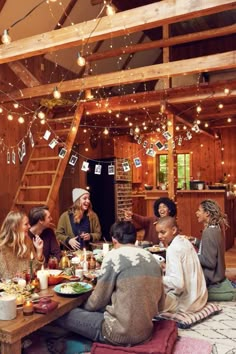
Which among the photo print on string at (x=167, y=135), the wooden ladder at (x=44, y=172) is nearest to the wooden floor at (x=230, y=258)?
the photo print on string at (x=167, y=135)

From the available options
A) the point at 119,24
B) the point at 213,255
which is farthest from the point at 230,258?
the point at 119,24

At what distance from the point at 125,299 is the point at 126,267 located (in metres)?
0.20

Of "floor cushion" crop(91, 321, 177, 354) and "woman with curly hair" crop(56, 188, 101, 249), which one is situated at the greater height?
"woman with curly hair" crop(56, 188, 101, 249)

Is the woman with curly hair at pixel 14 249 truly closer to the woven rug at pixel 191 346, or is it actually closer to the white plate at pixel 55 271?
the white plate at pixel 55 271

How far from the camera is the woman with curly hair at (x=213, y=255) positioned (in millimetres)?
3748

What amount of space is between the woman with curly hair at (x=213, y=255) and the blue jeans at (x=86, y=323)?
1.57 m

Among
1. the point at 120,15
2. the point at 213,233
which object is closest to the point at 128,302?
the point at 213,233

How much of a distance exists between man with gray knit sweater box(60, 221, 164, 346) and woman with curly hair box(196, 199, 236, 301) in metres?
1.35

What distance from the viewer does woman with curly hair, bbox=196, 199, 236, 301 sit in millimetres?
3748

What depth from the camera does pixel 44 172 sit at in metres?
5.61

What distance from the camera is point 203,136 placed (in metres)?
10.7

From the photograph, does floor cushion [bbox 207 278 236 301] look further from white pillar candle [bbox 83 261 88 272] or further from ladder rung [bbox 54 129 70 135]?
ladder rung [bbox 54 129 70 135]

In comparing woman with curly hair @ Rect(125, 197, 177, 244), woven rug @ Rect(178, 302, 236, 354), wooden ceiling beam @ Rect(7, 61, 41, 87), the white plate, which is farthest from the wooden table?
wooden ceiling beam @ Rect(7, 61, 41, 87)

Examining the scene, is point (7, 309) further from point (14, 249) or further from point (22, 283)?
point (14, 249)
